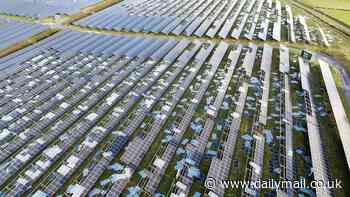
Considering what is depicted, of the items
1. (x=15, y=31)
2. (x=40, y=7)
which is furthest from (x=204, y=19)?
(x=40, y=7)

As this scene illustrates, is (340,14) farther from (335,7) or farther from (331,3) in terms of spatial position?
(331,3)

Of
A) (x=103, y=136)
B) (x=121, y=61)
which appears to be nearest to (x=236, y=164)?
(x=103, y=136)

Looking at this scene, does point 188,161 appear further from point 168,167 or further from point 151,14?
point 151,14

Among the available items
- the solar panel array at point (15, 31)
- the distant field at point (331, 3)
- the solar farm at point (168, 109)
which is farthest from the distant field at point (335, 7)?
the solar panel array at point (15, 31)

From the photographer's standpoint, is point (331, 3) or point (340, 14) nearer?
point (340, 14)

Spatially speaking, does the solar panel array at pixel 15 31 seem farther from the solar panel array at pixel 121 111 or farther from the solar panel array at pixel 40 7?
the solar panel array at pixel 40 7
